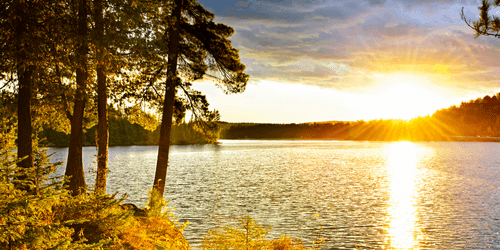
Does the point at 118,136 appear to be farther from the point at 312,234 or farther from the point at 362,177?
the point at 312,234

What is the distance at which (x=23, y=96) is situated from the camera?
1193 cm

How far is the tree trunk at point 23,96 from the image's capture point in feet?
37.5

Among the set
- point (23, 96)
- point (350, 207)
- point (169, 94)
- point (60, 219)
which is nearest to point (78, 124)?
point (23, 96)

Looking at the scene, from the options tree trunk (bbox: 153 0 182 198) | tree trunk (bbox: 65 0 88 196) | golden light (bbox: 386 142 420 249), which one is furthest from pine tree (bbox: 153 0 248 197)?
golden light (bbox: 386 142 420 249)

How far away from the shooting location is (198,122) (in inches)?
784

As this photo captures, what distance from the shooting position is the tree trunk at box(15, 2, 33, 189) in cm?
1143

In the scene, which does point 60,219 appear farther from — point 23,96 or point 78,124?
point 78,124

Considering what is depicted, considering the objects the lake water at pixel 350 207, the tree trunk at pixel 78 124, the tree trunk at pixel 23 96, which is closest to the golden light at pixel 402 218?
the lake water at pixel 350 207

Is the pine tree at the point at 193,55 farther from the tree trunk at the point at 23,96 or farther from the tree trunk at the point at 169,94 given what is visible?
the tree trunk at the point at 23,96

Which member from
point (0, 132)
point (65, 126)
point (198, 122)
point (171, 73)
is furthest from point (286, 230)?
point (0, 132)

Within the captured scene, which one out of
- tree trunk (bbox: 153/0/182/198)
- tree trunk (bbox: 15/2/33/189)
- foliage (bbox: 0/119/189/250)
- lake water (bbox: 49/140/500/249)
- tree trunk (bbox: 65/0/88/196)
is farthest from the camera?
lake water (bbox: 49/140/500/249)

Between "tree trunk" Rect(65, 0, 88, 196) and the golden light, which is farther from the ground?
"tree trunk" Rect(65, 0, 88, 196)

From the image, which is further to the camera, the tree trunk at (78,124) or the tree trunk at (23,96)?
the tree trunk at (78,124)

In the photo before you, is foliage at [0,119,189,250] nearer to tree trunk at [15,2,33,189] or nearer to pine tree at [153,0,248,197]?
tree trunk at [15,2,33,189]
